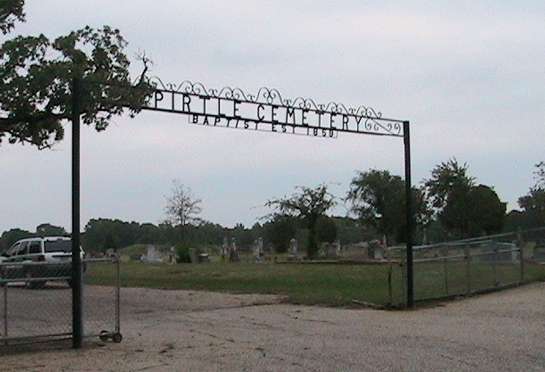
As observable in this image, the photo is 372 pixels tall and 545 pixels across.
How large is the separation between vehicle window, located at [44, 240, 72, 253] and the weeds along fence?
13.4 metres

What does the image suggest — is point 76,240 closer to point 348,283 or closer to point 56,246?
point 348,283

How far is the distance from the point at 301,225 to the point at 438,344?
5938 centimetres

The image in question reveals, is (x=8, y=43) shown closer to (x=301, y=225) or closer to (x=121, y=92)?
(x=121, y=92)

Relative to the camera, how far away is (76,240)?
14.2 metres

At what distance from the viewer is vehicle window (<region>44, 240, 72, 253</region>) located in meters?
30.8

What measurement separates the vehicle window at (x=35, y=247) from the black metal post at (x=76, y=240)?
675 inches

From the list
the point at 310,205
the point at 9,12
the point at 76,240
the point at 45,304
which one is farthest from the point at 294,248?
the point at 76,240

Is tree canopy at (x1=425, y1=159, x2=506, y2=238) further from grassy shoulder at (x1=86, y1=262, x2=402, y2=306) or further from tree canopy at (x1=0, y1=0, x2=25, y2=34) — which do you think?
tree canopy at (x1=0, y1=0, x2=25, y2=34)

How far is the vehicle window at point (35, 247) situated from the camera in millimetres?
30875

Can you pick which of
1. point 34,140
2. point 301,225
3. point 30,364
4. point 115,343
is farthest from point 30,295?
point 301,225

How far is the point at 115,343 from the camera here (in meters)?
14.6

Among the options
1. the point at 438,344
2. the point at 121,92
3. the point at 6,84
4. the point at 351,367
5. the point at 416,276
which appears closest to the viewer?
the point at 351,367

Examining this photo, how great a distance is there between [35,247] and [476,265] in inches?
597

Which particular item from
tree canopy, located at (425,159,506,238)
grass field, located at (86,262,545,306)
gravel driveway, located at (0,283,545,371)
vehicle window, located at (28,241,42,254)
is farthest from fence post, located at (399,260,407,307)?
tree canopy, located at (425,159,506,238)
